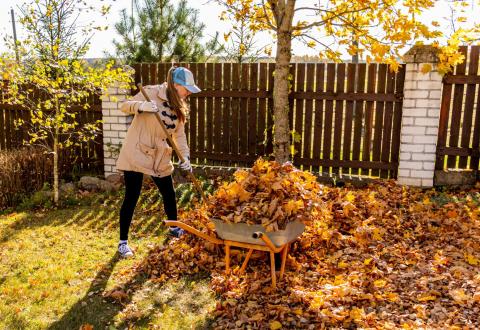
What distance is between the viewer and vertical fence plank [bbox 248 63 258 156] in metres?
7.25

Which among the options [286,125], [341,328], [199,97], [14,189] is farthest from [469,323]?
[14,189]

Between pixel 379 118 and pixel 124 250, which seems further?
pixel 379 118

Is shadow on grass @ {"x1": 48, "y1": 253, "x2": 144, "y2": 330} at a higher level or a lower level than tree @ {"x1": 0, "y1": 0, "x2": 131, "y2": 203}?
lower

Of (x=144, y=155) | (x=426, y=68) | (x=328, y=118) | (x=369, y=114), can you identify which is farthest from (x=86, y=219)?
(x=426, y=68)

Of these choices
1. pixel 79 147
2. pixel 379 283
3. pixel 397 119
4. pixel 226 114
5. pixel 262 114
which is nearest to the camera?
pixel 379 283

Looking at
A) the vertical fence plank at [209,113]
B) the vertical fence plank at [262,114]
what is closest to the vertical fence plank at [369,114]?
the vertical fence plank at [262,114]

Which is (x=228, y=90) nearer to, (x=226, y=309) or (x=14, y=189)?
(x=14, y=189)

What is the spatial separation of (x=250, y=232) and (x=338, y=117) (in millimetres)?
3904

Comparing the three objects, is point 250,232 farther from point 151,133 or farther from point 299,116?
point 299,116

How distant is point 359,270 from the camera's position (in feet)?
13.3

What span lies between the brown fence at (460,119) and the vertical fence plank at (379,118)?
834 millimetres

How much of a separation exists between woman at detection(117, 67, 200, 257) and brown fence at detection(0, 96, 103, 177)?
3.33 m

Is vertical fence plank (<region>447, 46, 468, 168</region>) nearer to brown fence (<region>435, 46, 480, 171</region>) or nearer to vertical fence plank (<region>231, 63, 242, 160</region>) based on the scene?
brown fence (<region>435, 46, 480, 171</region>)

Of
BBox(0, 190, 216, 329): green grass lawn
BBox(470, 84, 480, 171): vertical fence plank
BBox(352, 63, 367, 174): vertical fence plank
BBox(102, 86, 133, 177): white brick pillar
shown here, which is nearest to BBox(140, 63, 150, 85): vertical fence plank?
BBox(102, 86, 133, 177): white brick pillar
